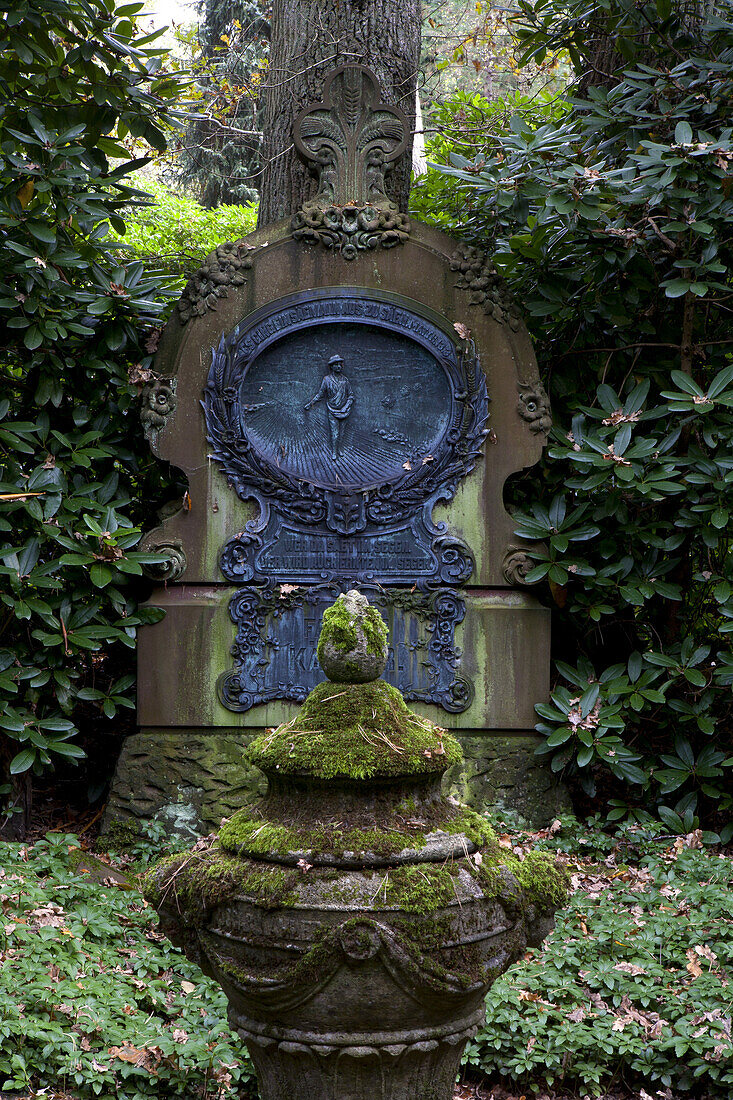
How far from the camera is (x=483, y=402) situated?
5.37 meters

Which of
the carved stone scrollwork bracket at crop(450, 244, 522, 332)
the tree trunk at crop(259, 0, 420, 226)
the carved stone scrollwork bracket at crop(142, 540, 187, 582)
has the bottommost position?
the carved stone scrollwork bracket at crop(142, 540, 187, 582)

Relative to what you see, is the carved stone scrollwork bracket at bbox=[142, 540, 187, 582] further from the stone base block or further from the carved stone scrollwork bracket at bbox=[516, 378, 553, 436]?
the carved stone scrollwork bracket at bbox=[516, 378, 553, 436]

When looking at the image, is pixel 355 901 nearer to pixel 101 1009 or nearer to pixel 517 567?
pixel 101 1009

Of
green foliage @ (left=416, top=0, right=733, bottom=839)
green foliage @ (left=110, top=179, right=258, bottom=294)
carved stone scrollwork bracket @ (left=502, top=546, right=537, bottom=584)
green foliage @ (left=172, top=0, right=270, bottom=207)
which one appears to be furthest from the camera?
green foliage @ (left=172, top=0, right=270, bottom=207)

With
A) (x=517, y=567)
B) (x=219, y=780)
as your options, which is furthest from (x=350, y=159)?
(x=219, y=780)

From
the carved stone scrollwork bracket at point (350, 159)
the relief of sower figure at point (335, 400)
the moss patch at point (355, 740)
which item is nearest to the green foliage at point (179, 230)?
the carved stone scrollwork bracket at point (350, 159)

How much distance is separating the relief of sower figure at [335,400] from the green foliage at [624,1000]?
2.56 meters

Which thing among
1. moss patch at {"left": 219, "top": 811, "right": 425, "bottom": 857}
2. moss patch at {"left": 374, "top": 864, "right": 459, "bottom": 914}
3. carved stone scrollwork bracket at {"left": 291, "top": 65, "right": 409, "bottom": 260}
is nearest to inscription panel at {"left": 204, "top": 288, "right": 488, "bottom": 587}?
carved stone scrollwork bracket at {"left": 291, "top": 65, "right": 409, "bottom": 260}

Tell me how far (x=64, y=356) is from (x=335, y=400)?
1.44m

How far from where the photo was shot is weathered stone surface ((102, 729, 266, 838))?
16.8 ft

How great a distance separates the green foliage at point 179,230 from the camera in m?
7.56

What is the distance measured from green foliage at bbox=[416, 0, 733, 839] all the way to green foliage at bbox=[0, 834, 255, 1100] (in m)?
2.25

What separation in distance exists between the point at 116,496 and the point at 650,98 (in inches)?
137

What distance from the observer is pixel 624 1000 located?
12.0 feet
